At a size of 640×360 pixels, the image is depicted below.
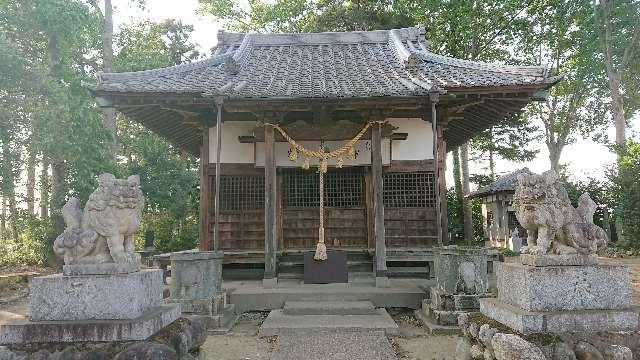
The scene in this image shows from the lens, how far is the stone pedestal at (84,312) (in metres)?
3.51

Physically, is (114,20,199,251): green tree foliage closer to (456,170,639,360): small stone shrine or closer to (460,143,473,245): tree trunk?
(460,143,473,245): tree trunk

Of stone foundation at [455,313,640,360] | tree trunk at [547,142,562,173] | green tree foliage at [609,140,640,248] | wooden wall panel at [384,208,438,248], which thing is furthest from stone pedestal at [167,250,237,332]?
tree trunk at [547,142,562,173]

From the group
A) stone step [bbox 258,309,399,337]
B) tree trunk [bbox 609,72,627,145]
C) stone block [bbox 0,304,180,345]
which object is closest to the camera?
stone block [bbox 0,304,180,345]

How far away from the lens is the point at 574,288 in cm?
377

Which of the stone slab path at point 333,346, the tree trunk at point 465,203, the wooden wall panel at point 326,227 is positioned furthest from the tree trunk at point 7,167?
the tree trunk at point 465,203

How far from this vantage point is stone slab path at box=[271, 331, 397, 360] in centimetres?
527

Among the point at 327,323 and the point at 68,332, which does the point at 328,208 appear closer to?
the point at 327,323

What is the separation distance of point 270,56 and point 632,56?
63.4 feet

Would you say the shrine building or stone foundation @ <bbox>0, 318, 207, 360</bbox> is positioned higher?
the shrine building

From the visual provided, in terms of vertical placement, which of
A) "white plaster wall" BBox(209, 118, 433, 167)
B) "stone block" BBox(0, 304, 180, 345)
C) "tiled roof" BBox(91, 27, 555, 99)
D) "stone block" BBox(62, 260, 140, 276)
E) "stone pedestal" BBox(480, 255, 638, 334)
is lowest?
"stone block" BBox(0, 304, 180, 345)

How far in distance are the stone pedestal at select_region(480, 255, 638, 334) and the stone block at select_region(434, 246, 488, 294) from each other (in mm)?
3018

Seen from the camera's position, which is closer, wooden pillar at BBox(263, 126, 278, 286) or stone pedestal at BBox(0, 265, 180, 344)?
stone pedestal at BBox(0, 265, 180, 344)

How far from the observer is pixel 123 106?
8570 millimetres

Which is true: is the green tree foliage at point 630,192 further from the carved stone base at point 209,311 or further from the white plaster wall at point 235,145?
the carved stone base at point 209,311
